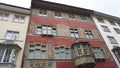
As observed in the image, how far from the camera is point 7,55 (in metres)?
12.0

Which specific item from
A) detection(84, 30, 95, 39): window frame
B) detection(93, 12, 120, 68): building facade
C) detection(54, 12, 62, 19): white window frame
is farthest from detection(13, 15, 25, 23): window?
detection(93, 12, 120, 68): building facade

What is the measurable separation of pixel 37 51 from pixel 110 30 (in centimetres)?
1515

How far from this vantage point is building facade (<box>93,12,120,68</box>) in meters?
17.4

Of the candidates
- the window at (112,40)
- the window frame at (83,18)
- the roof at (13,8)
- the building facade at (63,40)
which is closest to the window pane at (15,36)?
the building facade at (63,40)

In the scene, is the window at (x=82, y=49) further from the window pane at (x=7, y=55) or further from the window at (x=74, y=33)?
the window pane at (x=7, y=55)

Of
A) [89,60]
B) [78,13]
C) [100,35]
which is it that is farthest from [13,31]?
[100,35]

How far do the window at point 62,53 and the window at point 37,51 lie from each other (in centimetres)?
153

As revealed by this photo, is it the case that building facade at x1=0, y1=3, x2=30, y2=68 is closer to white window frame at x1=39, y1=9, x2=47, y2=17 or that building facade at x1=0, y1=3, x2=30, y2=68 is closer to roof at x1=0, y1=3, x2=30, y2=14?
roof at x1=0, y1=3, x2=30, y2=14

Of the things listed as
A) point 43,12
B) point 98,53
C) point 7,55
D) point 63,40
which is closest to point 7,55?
point 7,55

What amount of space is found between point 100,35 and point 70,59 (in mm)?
8334

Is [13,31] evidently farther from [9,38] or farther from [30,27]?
[30,27]

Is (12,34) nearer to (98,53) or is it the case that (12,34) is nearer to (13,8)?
(13,8)

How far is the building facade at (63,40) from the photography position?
13131 mm

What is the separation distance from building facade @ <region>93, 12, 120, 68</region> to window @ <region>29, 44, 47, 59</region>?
10.5 metres
